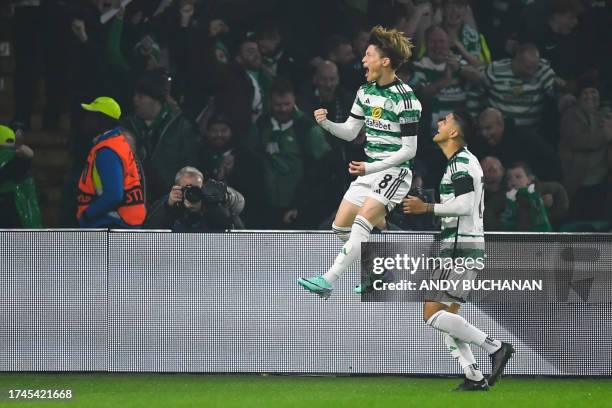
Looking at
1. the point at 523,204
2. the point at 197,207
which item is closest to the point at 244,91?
the point at 523,204

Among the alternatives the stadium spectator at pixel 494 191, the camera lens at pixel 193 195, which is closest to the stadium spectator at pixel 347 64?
the stadium spectator at pixel 494 191

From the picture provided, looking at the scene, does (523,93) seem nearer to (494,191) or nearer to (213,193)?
(494,191)

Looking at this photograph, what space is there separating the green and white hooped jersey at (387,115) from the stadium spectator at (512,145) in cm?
400

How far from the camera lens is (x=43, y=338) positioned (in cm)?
1062

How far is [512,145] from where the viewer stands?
13.7 meters

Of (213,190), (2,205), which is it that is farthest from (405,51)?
(2,205)

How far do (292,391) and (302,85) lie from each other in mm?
4853

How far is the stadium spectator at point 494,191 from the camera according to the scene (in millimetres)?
13102

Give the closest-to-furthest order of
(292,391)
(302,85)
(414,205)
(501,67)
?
(414,205), (292,391), (302,85), (501,67)

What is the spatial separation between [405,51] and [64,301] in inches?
126

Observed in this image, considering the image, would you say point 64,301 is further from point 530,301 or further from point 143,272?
point 530,301

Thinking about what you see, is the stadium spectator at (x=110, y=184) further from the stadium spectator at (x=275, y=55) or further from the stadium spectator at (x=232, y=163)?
the stadium spectator at (x=275, y=55)

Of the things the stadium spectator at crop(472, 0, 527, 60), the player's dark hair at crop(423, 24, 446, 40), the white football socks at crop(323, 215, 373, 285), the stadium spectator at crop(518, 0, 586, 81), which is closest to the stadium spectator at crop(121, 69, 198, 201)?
the player's dark hair at crop(423, 24, 446, 40)

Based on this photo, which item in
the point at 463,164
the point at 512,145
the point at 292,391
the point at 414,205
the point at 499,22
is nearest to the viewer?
the point at 414,205
